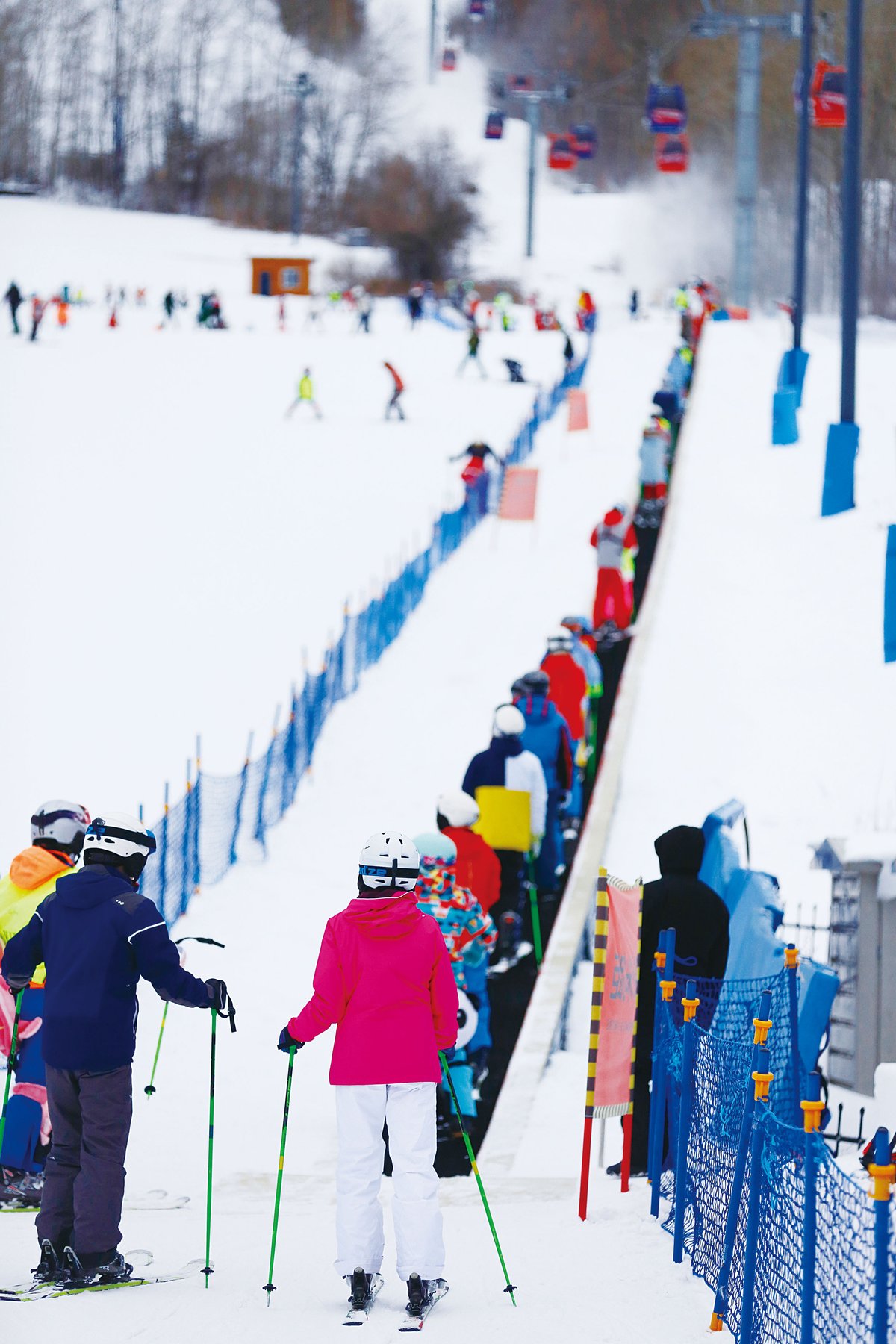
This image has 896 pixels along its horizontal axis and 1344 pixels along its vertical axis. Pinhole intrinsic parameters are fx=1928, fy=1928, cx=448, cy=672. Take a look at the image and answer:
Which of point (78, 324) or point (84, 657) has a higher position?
point (78, 324)

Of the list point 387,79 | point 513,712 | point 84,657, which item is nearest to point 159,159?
point 387,79

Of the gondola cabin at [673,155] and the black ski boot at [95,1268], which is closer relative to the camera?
the black ski boot at [95,1268]

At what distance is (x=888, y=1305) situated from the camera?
154 inches

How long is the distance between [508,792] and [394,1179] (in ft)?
17.0

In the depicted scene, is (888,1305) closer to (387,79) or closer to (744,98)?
(744,98)

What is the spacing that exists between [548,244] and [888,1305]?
96.8m

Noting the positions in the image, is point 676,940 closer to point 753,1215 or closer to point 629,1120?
point 629,1120

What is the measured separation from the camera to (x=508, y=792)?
35.0ft

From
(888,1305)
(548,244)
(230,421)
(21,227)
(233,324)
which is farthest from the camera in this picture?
(548,244)

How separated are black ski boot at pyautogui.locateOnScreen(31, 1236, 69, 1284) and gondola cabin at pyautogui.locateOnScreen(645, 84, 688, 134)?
31.9 m

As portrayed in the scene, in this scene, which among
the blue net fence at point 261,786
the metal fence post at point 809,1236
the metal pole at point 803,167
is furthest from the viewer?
A: the metal pole at point 803,167

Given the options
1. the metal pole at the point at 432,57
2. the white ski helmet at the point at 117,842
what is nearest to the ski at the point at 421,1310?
the white ski helmet at the point at 117,842

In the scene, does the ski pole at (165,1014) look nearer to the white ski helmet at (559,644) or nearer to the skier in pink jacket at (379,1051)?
the skier in pink jacket at (379,1051)

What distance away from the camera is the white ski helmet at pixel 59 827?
6715 millimetres
